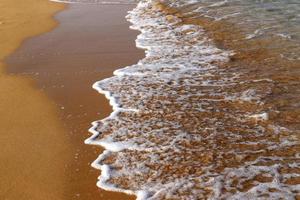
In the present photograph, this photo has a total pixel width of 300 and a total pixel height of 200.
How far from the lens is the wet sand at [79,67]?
4.41 metres

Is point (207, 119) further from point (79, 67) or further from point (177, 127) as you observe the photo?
point (79, 67)

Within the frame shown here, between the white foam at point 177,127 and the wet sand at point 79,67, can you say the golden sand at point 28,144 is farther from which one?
the white foam at point 177,127

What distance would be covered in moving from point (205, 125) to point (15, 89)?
3095 millimetres

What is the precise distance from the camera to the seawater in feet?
13.4

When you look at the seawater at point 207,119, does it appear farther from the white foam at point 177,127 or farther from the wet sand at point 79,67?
the wet sand at point 79,67

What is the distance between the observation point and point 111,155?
4.64 metres

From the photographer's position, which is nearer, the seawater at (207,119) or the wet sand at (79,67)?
the seawater at (207,119)

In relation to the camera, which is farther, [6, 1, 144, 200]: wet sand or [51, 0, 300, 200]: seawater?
[6, 1, 144, 200]: wet sand

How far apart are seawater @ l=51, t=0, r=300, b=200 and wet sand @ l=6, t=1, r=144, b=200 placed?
0.17 m

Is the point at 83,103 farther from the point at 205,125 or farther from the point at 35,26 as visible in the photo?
the point at 35,26

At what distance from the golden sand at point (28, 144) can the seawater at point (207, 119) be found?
428mm

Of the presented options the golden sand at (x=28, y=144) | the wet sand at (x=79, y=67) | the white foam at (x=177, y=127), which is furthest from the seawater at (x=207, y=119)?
the golden sand at (x=28, y=144)

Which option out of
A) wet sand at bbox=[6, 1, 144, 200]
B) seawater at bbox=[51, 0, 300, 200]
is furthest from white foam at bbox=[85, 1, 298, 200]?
wet sand at bbox=[6, 1, 144, 200]

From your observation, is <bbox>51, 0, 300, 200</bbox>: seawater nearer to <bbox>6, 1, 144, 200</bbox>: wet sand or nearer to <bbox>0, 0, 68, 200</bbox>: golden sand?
<bbox>6, 1, 144, 200</bbox>: wet sand
